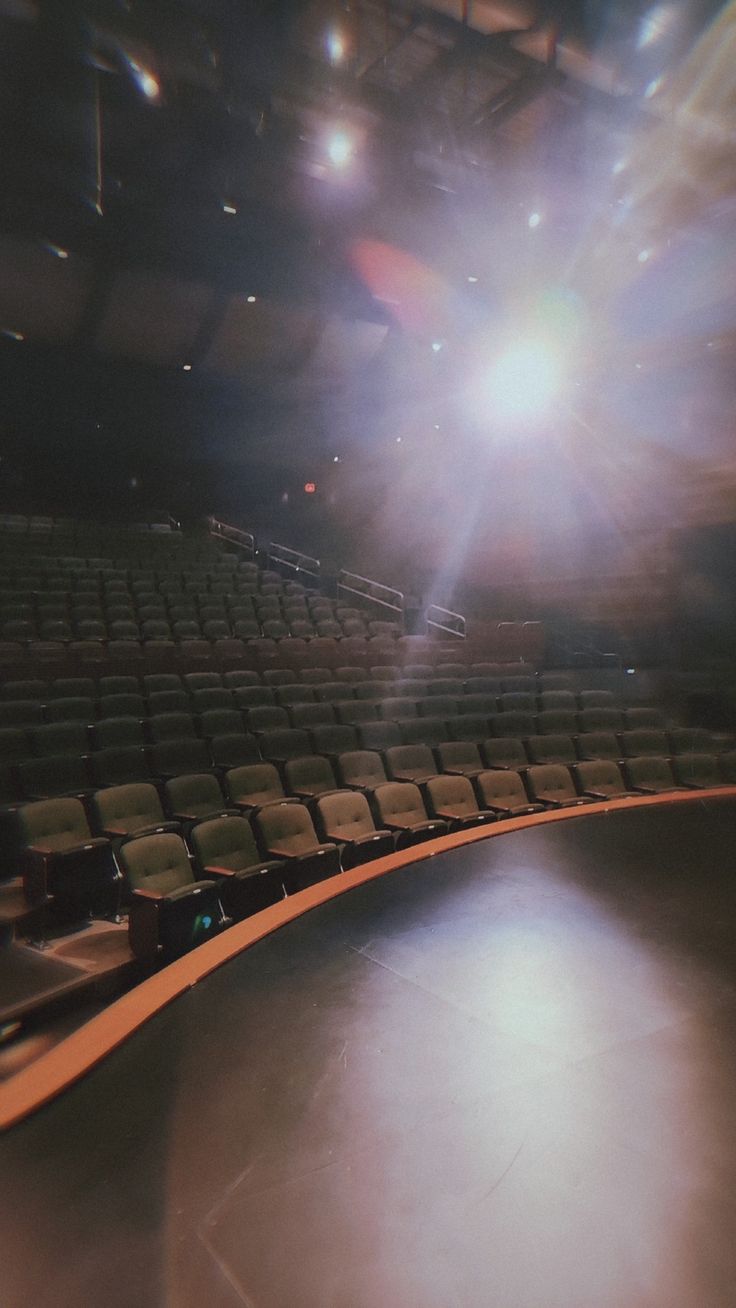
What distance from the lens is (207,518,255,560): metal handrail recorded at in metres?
8.23

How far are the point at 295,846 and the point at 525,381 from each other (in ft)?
14.6

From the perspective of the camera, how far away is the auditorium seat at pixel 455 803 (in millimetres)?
2573

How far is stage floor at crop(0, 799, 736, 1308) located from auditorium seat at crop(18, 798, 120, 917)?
0.75 m

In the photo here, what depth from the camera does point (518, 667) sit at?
5.34 m

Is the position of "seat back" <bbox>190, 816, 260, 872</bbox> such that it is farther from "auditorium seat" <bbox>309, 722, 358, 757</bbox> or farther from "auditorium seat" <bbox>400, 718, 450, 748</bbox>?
"auditorium seat" <bbox>400, 718, 450, 748</bbox>

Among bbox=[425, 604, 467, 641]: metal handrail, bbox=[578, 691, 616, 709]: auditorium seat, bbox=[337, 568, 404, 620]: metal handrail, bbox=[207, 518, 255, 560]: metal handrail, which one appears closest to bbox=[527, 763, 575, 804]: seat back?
bbox=[578, 691, 616, 709]: auditorium seat

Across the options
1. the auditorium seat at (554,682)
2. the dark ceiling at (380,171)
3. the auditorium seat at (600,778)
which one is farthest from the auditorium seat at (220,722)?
the dark ceiling at (380,171)

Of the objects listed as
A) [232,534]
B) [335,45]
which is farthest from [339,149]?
[232,534]

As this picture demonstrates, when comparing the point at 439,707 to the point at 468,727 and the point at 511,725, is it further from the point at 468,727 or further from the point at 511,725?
the point at 511,725

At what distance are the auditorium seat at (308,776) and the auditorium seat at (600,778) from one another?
102 centimetres

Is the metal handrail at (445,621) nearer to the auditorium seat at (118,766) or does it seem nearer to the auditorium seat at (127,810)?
the auditorium seat at (118,766)

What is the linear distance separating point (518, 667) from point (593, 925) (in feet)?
12.5

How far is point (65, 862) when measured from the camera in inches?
76.6

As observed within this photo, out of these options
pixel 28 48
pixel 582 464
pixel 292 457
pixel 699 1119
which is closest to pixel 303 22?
pixel 28 48
